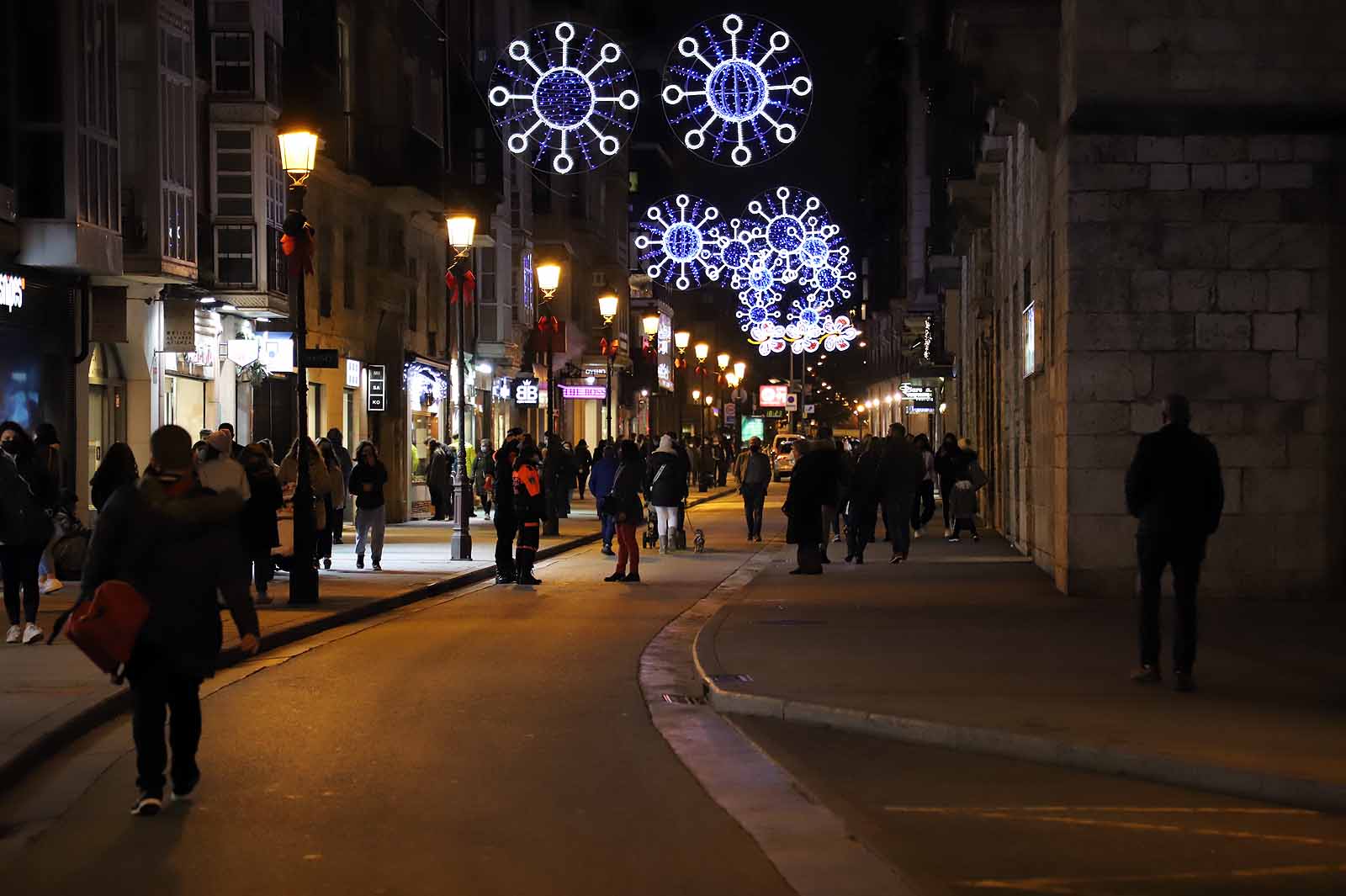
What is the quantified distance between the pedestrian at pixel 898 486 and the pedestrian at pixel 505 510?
5651 mm

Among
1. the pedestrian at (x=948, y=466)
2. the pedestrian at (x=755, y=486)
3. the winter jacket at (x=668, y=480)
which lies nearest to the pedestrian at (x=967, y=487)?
the pedestrian at (x=948, y=466)

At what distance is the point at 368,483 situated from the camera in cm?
2570

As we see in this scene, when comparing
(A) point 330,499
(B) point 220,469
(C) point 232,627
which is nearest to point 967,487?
(A) point 330,499

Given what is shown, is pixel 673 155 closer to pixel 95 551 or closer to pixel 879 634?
pixel 879 634

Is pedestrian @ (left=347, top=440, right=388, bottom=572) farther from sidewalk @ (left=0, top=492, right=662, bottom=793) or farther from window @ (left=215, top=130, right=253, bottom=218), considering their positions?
window @ (left=215, top=130, right=253, bottom=218)

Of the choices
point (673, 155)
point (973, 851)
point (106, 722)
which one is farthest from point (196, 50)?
point (673, 155)

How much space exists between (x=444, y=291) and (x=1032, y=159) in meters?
25.7

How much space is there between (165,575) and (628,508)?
1525 cm

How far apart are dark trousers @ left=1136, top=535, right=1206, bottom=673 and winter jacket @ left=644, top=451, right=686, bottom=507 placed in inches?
592

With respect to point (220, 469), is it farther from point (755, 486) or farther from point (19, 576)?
point (755, 486)

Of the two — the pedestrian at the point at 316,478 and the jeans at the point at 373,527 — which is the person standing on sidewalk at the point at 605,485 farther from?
the pedestrian at the point at 316,478

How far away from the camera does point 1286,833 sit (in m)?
8.29

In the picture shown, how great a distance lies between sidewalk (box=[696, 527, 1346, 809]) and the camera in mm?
9875

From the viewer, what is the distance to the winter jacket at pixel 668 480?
1104 inches
